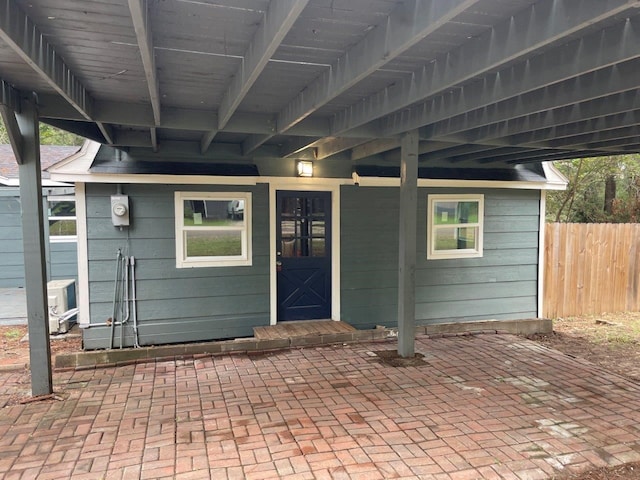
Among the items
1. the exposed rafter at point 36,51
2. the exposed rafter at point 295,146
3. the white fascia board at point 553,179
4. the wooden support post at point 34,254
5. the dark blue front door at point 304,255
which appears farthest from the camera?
the white fascia board at point 553,179

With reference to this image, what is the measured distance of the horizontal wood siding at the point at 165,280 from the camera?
17.1 ft

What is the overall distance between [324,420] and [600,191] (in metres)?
12.8

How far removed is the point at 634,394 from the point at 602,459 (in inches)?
57.4

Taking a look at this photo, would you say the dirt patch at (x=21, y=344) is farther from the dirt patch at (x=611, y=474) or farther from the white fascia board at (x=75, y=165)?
the dirt patch at (x=611, y=474)

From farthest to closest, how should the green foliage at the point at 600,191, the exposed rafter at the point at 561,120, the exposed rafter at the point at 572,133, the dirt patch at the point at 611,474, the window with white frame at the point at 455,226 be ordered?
the green foliage at the point at 600,191
the window with white frame at the point at 455,226
the exposed rafter at the point at 572,133
the exposed rafter at the point at 561,120
the dirt patch at the point at 611,474

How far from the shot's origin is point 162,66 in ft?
9.39

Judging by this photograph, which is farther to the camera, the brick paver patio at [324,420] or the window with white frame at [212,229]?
the window with white frame at [212,229]

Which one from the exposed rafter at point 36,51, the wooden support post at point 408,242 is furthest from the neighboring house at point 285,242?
the exposed rafter at point 36,51

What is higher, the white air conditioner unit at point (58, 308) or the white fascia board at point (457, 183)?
the white fascia board at point (457, 183)

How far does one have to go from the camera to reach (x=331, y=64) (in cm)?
290

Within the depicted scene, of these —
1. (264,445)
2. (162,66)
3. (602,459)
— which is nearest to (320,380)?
(264,445)

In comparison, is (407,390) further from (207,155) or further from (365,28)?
(207,155)

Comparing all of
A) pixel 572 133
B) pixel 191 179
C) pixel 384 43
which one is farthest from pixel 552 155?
pixel 191 179

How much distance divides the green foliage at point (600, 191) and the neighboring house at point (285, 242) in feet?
21.1
